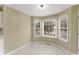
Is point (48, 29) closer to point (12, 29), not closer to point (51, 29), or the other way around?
point (51, 29)

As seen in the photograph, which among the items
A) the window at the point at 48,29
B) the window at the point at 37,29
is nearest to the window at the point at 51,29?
the window at the point at 48,29

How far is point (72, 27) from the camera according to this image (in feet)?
9.25

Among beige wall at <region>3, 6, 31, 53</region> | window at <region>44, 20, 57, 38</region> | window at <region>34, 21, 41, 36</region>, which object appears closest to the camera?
beige wall at <region>3, 6, 31, 53</region>

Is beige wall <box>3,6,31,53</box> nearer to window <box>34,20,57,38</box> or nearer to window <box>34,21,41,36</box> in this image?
window <box>34,21,41,36</box>

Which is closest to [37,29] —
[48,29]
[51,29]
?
[48,29]

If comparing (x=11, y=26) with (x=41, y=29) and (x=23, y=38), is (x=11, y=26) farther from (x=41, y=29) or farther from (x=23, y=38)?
(x=41, y=29)

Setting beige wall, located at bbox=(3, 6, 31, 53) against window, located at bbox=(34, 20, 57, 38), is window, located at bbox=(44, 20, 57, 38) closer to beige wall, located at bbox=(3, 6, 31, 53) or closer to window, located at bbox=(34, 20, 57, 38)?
window, located at bbox=(34, 20, 57, 38)

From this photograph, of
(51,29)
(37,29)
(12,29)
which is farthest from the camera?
(37,29)

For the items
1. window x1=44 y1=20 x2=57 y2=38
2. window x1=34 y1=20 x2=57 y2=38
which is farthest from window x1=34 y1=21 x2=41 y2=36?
window x1=44 y1=20 x2=57 y2=38

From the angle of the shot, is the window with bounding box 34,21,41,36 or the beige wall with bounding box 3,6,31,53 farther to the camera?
the window with bounding box 34,21,41,36

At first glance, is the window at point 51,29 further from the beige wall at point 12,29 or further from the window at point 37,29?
the beige wall at point 12,29

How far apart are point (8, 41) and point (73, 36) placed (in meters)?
1.75

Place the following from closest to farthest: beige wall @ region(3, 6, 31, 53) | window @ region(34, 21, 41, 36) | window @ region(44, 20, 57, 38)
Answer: beige wall @ region(3, 6, 31, 53) < window @ region(44, 20, 57, 38) < window @ region(34, 21, 41, 36)
